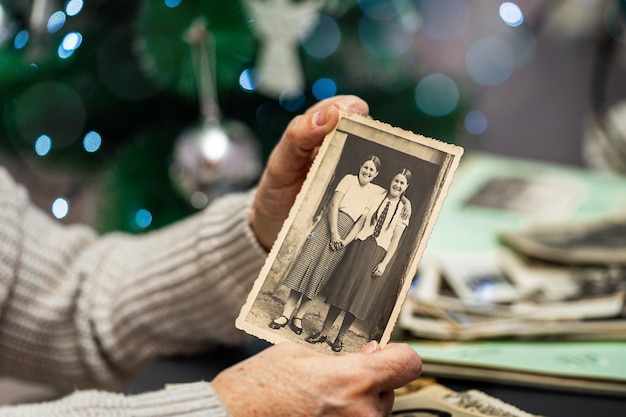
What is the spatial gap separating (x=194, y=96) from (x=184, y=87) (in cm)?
5

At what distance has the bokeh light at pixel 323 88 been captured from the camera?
1133 millimetres

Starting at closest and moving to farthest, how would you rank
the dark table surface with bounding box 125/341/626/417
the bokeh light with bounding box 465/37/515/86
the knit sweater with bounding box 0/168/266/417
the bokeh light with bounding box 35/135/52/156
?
the dark table surface with bounding box 125/341/626/417 → the knit sweater with bounding box 0/168/266/417 → the bokeh light with bounding box 35/135/52/156 → the bokeh light with bounding box 465/37/515/86

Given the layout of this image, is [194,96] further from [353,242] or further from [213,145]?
[353,242]

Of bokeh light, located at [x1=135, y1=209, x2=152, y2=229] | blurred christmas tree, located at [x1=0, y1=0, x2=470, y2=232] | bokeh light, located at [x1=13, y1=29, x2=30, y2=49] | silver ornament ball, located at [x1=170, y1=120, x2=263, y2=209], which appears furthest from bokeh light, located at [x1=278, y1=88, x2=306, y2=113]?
bokeh light, located at [x1=13, y1=29, x2=30, y2=49]

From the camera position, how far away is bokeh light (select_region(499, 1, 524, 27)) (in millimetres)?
1657

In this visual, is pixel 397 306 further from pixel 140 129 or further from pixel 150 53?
pixel 140 129

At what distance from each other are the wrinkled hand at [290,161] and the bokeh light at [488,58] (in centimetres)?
113

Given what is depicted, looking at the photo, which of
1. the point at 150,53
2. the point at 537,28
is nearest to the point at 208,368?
the point at 150,53

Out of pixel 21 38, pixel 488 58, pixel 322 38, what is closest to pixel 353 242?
pixel 21 38

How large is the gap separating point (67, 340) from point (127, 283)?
9 centimetres

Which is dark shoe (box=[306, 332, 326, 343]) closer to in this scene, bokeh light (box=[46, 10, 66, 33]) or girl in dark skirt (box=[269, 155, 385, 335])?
girl in dark skirt (box=[269, 155, 385, 335])

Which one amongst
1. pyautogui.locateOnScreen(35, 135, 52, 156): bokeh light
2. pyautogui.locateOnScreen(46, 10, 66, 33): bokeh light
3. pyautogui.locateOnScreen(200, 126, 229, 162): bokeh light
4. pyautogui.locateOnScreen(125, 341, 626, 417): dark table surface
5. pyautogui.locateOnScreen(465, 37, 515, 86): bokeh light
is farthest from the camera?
pyautogui.locateOnScreen(465, 37, 515, 86): bokeh light

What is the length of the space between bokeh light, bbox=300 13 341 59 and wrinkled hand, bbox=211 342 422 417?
2.33 feet

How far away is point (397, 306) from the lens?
49 cm
